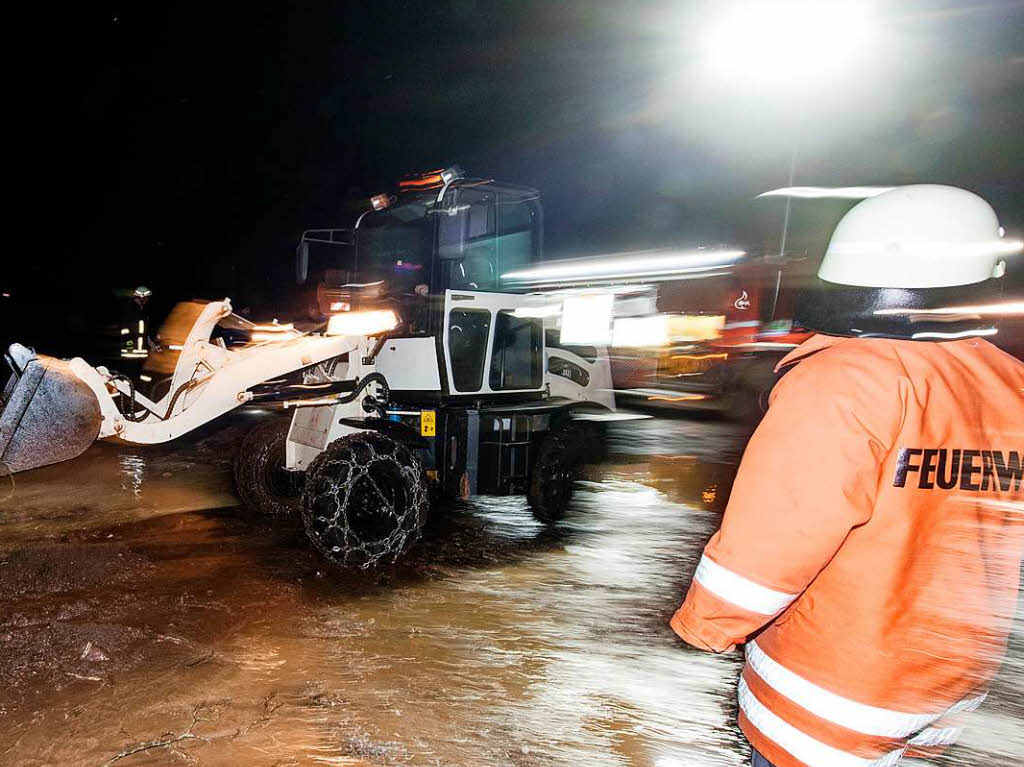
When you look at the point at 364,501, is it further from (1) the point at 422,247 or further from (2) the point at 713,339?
(2) the point at 713,339

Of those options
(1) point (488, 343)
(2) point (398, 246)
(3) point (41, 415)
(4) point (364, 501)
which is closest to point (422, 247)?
(2) point (398, 246)

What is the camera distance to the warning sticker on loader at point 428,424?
6.49 metres

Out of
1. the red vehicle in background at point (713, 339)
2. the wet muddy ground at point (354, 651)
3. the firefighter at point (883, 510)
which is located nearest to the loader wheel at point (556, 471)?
the wet muddy ground at point (354, 651)

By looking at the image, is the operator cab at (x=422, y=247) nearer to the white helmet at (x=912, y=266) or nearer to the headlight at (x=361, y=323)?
the headlight at (x=361, y=323)

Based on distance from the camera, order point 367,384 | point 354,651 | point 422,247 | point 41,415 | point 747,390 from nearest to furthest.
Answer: point 354,651, point 41,415, point 367,384, point 422,247, point 747,390

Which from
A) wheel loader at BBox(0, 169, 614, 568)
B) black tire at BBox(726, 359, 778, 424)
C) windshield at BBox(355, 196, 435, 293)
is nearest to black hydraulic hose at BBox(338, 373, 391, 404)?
wheel loader at BBox(0, 169, 614, 568)

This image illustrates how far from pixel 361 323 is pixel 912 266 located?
18.0ft

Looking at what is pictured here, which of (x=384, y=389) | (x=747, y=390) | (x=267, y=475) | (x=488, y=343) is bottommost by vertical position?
(x=267, y=475)

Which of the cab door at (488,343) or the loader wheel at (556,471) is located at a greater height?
the cab door at (488,343)

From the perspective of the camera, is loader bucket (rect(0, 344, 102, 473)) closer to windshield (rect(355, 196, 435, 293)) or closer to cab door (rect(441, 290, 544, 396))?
windshield (rect(355, 196, 435, 293))

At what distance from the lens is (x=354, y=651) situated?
169 inches

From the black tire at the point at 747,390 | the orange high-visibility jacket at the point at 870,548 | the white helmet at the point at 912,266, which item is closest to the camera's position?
the orange high-visibility jacket at the point at 870,548

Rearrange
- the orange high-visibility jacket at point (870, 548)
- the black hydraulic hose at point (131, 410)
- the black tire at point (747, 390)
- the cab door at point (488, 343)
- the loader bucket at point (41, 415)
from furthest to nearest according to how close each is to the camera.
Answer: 1. the black tire at point (747, 390)
2. the cab door at point (488, 343)
3. the black hydraulic hose at point (131, 410)
4. the loader bucket at point (41, 415)
5. the orange high-visibility jacket at point (870, 548)

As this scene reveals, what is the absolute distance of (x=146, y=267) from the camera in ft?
108
